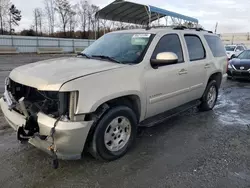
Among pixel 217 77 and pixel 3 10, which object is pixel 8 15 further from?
pixel 217 77

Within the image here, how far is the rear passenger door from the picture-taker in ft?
15.3

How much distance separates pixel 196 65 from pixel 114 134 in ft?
8.12

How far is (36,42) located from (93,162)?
30599 millimetres

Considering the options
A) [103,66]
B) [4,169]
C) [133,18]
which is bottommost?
[4,169]

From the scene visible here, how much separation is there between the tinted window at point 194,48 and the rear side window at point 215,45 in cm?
48

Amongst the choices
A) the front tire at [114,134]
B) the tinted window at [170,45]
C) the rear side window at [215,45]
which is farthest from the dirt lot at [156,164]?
the rear side window at [215,45]

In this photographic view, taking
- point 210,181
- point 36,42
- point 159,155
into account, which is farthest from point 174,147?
point 36,42

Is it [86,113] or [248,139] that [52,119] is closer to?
[86,113]

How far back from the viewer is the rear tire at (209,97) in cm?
560

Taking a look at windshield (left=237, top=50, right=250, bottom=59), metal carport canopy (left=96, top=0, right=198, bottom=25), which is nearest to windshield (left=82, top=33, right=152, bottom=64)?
windshield (left=237, top=50, right=250, bottom=59)

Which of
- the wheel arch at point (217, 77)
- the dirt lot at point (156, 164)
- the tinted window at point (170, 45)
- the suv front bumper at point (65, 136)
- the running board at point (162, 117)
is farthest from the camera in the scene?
the wheel arch at point (217, 77)

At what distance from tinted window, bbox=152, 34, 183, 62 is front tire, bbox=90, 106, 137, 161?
1.14 metres

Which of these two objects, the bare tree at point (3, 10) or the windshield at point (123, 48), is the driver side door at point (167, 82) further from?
the bare tree at point (3, 10)

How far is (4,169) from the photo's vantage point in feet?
10.2
